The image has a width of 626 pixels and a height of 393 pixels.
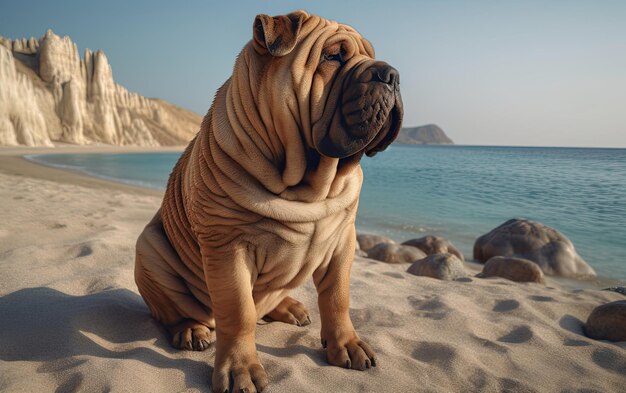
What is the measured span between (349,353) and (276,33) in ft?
5.37

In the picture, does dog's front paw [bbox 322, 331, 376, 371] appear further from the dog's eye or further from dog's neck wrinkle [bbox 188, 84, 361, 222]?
the dog's eye

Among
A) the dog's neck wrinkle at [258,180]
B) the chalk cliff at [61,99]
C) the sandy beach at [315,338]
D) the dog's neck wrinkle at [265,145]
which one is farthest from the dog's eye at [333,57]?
the chalk cliff at [61,99]

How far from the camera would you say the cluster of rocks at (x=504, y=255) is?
4.73 meters

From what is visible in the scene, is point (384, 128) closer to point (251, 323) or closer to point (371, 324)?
point (251, 323)

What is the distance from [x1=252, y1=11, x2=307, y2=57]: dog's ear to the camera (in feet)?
6.02

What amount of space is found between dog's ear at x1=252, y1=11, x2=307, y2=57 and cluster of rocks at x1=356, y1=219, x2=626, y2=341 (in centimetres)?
342

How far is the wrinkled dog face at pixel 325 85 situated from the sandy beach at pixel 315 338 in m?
1.17

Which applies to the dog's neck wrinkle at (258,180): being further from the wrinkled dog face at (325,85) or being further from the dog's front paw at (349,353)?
the dog's front paw at (349,353)

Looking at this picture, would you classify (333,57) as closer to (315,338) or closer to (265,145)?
(265,145)

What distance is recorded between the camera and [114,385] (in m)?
1.88

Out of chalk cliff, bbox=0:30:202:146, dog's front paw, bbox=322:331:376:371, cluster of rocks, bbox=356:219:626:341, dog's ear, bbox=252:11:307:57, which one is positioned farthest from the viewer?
chalk cliff, bbox=0:30:202:146

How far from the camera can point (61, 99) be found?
45469 millimetres

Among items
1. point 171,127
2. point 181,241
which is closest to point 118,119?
point 171,127

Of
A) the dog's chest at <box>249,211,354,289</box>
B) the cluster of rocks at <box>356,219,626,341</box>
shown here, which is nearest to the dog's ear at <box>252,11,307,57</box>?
the dog's chest at <box>249,211,354,289</box>
